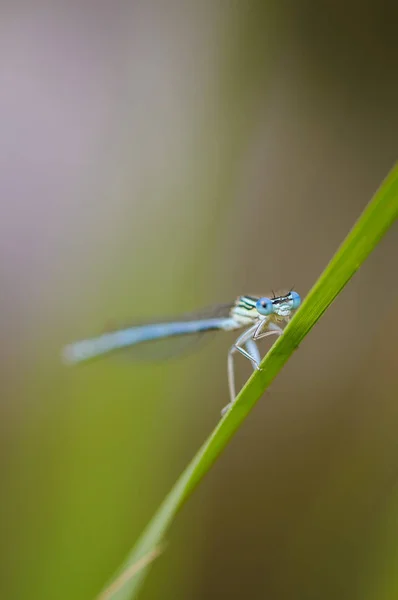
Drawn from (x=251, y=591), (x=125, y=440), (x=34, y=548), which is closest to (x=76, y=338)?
(x=125, y=440)

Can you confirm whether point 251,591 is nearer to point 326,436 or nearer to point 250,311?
point 326,436

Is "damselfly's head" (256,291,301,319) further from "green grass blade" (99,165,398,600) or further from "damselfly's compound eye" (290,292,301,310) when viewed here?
"green grass blade" (99,165,398,600)

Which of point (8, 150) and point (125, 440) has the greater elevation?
point (8, 150)

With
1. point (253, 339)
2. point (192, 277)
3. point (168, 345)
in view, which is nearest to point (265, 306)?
point (253, 339)

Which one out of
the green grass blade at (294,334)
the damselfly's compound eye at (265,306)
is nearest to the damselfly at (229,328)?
the damselfly's compound eye at (265,306)

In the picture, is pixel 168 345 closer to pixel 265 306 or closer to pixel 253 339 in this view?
pixel 253 339

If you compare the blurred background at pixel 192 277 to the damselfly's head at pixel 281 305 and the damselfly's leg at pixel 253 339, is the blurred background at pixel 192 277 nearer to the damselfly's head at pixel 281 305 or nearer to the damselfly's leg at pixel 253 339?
the damselfly's leg at pixel 253 339
